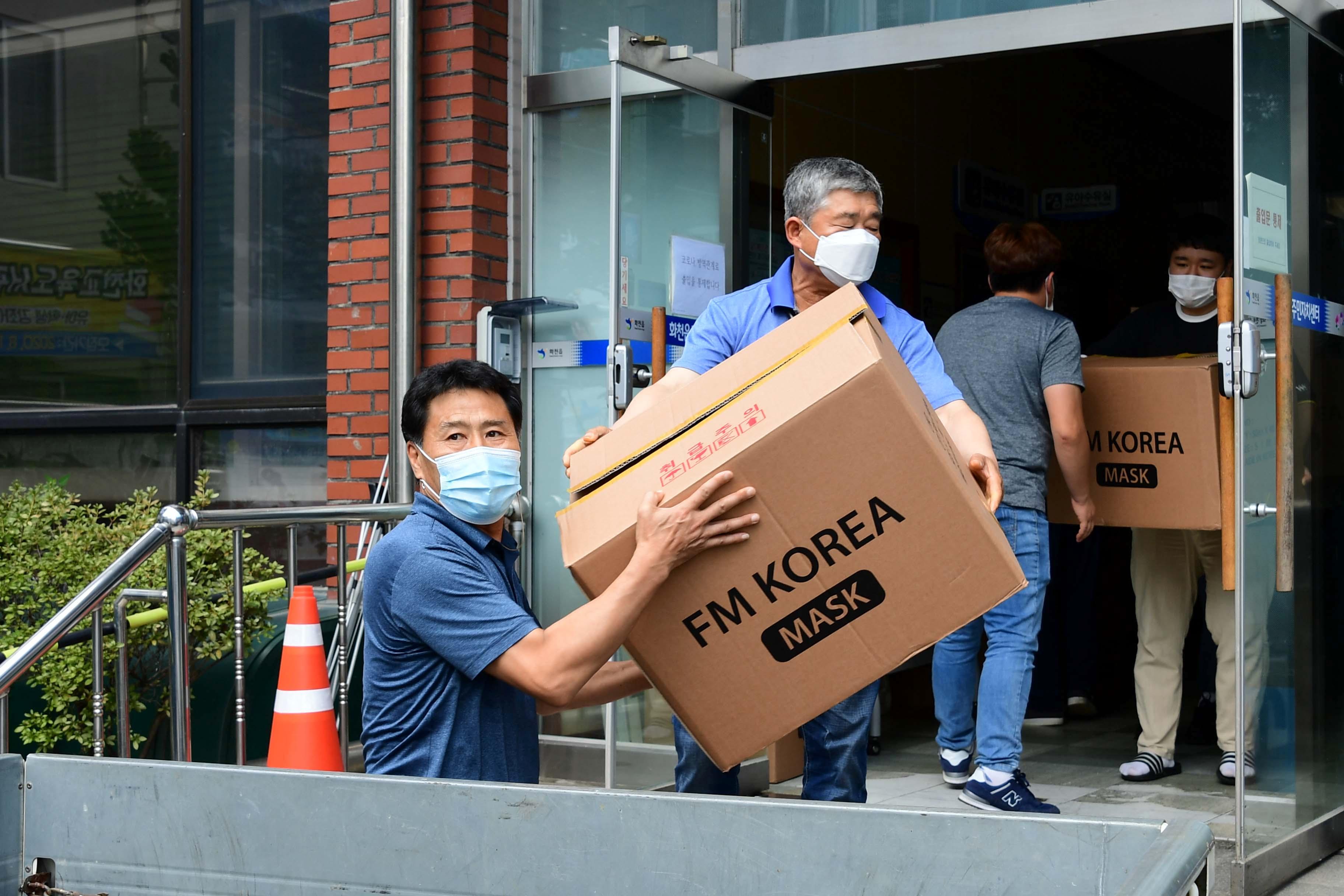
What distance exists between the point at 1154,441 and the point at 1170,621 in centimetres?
81

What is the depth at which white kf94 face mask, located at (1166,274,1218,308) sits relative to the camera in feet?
14.6

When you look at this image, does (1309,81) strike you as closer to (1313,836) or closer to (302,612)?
(1313,836)

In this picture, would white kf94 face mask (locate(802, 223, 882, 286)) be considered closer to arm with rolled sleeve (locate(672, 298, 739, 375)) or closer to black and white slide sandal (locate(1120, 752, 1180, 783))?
arm with rolled sleeve (locate(672, 298, 739, 375))

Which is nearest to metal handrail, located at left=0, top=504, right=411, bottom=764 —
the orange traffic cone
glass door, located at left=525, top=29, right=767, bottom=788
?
the orange traffic cone

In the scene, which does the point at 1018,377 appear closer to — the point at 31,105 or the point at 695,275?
the point at 695,275

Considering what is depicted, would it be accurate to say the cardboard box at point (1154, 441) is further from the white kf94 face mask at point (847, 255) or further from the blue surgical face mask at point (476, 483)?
the blue surgical face mask at point (476, 483)

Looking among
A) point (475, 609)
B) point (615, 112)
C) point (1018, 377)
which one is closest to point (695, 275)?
point (615, 112)

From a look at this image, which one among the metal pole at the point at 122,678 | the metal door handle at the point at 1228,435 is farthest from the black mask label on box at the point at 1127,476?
the metal pole at the point at 122,678

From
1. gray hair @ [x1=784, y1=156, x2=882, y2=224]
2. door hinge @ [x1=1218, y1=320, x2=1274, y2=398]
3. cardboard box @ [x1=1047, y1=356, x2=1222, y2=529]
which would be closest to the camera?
gray hair @ [x1=784, y1=156, x2=882, y2=224]

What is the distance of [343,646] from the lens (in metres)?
4.20

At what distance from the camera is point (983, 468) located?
242cm

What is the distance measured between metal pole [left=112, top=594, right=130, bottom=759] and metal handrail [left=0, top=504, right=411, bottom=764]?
0.6 inches

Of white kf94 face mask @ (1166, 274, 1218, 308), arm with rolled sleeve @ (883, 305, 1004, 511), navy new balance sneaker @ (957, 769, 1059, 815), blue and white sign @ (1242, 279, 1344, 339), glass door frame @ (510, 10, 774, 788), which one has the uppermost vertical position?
glass door frame @ (510, 10, 774, 788)

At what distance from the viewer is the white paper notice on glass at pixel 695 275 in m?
4.90
